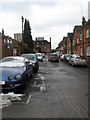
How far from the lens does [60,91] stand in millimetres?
7543

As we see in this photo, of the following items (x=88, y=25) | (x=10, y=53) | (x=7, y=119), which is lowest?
(x=7, y=119)

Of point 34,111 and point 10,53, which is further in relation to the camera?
point 10,53

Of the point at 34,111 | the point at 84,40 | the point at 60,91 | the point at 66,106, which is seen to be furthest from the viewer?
the point at 84,40

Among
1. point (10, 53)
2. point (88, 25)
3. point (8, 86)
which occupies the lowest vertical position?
point (8, 86)

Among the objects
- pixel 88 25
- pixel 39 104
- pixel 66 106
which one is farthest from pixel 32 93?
pixel 88 25

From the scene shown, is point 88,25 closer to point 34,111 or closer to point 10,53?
point 10,53

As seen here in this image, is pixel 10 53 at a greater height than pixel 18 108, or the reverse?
pixel 10 53

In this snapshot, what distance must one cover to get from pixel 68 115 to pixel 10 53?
33.1 metres

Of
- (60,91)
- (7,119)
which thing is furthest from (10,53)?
(7,119)

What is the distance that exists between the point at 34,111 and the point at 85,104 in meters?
1.74

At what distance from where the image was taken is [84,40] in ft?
101

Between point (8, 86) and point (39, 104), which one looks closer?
point (39, 104)

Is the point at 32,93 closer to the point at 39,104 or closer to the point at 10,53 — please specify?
the point at 39,104

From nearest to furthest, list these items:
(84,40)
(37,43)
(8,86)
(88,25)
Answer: (8,86) < (88,25) < (84,40) < (37,43)
